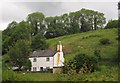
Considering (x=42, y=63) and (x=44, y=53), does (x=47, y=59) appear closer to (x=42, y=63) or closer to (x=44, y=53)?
(x=44, y=53)

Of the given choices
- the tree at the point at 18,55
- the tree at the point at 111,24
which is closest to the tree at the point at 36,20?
the tree at the point at 111,24

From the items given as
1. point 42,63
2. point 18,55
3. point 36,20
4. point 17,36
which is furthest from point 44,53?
point 36,20

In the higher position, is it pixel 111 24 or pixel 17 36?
pixel 111 24

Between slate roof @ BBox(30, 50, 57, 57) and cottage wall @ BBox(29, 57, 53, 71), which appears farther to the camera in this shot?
slate roof @ BBox(30, 50, 57, 57)

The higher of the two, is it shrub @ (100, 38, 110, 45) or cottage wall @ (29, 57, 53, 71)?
shrub @ (100, 38, 110, 45)

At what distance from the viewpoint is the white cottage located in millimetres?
65188

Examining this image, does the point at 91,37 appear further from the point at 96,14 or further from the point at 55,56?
the point at 96,14

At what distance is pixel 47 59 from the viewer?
2621 inches

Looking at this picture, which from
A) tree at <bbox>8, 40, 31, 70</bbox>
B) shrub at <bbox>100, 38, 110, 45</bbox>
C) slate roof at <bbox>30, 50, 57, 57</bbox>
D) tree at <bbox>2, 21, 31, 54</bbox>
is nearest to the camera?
tree at <bbox>8, 40, 31, 70</bbox>

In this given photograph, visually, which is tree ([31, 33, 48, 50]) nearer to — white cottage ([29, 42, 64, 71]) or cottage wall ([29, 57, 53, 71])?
white cottage ([29, 42, 64, 71])

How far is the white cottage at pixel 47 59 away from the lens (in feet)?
214

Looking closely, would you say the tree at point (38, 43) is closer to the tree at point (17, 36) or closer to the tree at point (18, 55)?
the tree at point (17, 36)

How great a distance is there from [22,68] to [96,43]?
25.5 m

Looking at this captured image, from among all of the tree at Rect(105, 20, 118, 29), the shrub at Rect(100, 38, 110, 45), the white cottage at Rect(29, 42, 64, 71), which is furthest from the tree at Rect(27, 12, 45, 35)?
the white cottage at Rect(29, 42, 64, 71)
